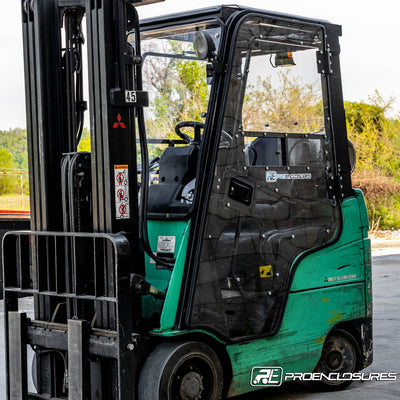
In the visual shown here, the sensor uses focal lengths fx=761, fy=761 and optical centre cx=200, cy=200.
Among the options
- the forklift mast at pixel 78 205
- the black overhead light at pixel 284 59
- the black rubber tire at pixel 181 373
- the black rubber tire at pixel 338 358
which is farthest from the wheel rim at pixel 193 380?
the black overhead light at pixel 284 59

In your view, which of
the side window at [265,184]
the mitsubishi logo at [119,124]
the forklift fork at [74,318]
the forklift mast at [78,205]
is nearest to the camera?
the forklift fork at [74,318]

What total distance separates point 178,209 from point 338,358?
6.11ft

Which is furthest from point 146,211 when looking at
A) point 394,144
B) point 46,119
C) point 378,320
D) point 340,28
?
point 394,144

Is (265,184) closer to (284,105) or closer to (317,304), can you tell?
(284,105)

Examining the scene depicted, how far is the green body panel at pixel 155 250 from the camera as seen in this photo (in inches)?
190

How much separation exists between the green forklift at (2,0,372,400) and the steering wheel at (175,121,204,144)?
0.17 ft

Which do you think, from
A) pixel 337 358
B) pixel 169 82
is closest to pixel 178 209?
pixel 169 82

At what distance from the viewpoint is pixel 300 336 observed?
5.29 meters

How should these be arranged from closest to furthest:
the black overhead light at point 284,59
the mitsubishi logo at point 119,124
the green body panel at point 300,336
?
the mitsubishi logo at point 119,124 < the green body panel at point 300,336 < the black overhead light at point 284,59

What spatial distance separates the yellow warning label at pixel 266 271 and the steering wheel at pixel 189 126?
3.14 ft

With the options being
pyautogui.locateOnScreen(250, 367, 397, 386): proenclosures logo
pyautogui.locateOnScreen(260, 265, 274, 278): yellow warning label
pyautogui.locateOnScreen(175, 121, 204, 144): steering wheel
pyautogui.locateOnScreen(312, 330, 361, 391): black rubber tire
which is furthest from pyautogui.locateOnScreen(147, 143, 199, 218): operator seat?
pyautogui.locateOnScreen(312, 330, 361, 391): black rubber tire

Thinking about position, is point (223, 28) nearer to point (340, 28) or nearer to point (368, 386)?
point (340, 28)

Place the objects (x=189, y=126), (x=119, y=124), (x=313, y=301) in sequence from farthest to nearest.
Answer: (x=313, y=301) < (x=189, y=126) < (x=119, y=124)

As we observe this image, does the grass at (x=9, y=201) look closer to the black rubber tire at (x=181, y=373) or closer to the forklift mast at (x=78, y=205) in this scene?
the forklift mast at (x=78, y=205)
